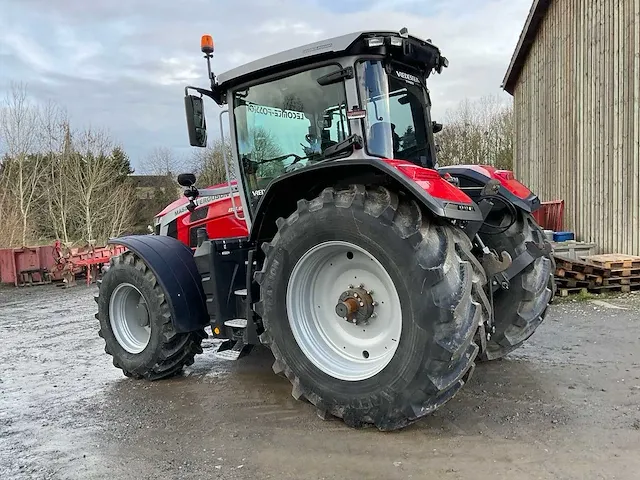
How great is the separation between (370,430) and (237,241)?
1.96 meters

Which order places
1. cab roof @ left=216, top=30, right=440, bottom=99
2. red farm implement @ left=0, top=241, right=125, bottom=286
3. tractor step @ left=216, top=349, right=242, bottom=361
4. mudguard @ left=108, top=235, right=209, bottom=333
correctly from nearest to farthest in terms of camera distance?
cab roof @ left=216, top=30, right=440, bottom=99, mudguard @ left=108, top=235, right=209, bottom=333, tractor step @ left=216, top=349, right=242, bottom=361, red farm implement @ left=0, top=241, right=125, bottom=286

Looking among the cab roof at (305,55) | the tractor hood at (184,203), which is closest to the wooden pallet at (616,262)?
the cab roof at (305,55)

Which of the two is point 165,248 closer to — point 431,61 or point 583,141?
point 431,61

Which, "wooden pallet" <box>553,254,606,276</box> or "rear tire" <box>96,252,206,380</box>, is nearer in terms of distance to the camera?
"rear tire" <box>96,252,206,380</box>

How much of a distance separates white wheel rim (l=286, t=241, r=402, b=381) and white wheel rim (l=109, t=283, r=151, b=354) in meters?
1.88

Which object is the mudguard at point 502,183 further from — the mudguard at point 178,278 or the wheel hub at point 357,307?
the mudguard at point 178,278

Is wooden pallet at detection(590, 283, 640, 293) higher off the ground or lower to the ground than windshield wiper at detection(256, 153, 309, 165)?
lower

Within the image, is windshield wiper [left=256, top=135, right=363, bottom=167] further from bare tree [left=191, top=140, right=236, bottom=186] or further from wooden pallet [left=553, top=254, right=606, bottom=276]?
bare tree [left=191, top=140, right=236, bottom=186]

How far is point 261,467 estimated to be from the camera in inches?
120

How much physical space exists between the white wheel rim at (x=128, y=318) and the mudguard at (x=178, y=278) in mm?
451

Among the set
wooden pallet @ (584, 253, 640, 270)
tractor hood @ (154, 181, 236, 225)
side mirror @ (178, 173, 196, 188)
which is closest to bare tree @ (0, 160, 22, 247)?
tractor hood @ (154, 181, 236, 225)

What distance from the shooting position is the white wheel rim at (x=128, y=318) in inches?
196

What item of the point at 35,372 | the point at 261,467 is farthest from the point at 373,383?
the point at 35,372

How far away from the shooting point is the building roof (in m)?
12.2
